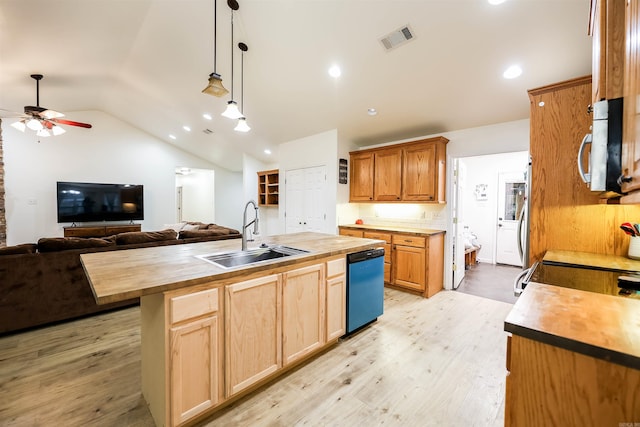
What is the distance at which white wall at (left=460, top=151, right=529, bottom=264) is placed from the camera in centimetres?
568

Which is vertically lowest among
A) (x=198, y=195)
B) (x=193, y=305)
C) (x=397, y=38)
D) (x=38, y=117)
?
(x=193, y=305)

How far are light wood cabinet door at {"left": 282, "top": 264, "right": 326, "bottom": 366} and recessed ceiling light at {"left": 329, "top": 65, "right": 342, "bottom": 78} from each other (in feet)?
8.04

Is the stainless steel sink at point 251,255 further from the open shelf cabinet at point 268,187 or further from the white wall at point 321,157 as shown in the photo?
the open shelf cabinet at point 268,187

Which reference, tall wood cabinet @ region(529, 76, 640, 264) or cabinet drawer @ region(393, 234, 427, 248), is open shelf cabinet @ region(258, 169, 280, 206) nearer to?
cabinet drawer @ region(393, 234, 427, 248)

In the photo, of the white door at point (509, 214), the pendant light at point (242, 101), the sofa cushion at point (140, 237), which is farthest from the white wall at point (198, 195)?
the white door at point (509, 214)

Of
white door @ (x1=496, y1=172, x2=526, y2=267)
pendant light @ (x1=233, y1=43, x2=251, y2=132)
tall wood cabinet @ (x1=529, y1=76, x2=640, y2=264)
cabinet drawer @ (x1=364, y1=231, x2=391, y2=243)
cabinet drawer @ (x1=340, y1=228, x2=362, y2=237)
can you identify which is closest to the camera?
tall wood cabinet @ (x1=529, y1=76, x2=640, y2=264)

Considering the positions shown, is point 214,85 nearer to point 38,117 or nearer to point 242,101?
point 242,101

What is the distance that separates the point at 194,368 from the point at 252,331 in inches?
15.2

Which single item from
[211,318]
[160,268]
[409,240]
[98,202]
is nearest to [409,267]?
[409,240]

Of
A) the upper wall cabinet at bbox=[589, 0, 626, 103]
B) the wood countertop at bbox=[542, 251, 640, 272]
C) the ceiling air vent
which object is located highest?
the ceiling air vent

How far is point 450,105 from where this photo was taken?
10.9 ft

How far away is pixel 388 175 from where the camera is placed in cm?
425

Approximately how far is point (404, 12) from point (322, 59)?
1.08 meters

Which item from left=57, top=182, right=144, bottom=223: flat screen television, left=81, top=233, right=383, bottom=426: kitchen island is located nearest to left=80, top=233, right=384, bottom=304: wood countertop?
left=81, top=233, right=383, bottom=426: kitchen island
